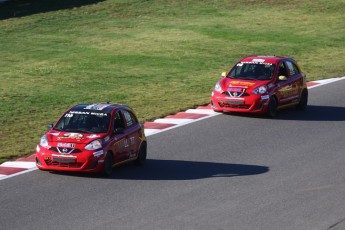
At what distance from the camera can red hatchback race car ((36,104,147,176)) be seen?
64.7ft

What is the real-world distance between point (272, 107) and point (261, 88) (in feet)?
2.07

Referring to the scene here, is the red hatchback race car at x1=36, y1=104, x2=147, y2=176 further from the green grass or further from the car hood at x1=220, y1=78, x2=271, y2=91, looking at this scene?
the car hood at x1=220, y1=78, x2=271, y2=91

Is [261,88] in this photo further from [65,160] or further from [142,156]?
[65,160]

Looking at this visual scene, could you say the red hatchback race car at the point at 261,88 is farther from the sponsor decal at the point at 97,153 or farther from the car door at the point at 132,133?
the sponsor decal at the point at 97,153

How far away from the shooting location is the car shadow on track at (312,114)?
27.7 m

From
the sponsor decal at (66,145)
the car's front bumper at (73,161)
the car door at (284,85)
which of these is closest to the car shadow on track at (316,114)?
the car door at (284,85)

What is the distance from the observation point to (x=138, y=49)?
137ft

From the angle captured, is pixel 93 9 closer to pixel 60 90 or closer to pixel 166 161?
pixel 60 90

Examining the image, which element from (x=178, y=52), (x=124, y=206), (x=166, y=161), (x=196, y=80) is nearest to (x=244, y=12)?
(x=178, y=52)

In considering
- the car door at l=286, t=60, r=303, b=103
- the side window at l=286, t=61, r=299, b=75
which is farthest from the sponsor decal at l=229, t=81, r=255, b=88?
the side window at l=286, t=61, r=299, b=75

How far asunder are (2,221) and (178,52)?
82.6 feet

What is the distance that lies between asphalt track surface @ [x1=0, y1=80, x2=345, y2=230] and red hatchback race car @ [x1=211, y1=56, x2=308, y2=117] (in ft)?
→ 3.53

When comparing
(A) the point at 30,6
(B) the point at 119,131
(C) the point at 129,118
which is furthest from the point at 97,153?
(A) the point at 30,6

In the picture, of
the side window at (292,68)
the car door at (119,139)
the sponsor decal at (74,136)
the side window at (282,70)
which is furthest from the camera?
the side window at (292,68)
